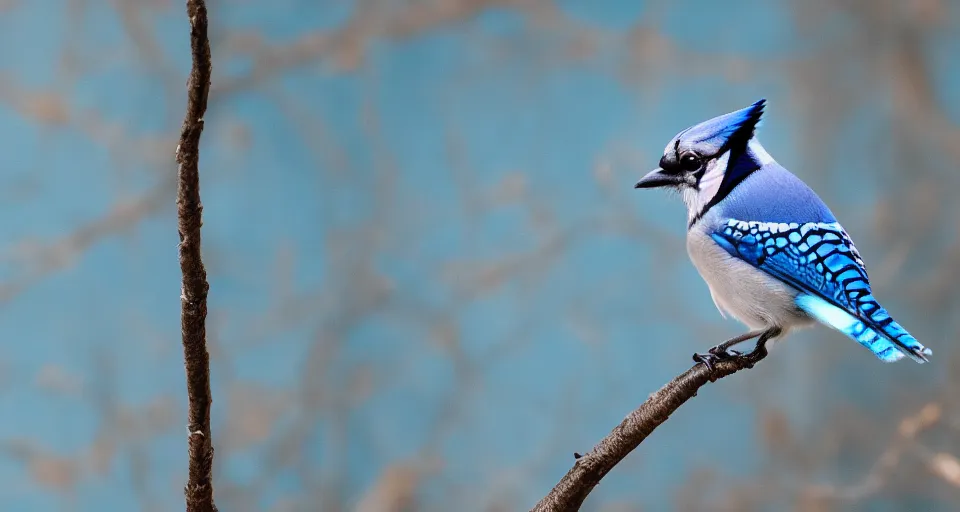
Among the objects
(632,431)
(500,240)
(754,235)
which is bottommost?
(632,431)

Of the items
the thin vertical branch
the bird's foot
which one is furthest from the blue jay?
the thin vertical branch

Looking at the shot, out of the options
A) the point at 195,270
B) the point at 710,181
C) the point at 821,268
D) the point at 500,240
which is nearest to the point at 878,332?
the point at 821,268

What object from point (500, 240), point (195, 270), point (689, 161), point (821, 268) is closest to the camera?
point (195, 270)

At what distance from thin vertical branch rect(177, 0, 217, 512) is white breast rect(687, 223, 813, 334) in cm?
71

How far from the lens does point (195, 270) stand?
1.16m

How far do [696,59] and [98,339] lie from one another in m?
1.98

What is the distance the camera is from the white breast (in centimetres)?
138

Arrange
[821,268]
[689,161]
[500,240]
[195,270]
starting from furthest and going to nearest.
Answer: [500,240] < [689,161] < [821,268] < [195,270]

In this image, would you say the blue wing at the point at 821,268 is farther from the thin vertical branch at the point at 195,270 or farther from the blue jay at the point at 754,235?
the thin vertical branch at the point at 195,270

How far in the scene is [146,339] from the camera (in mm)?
2771

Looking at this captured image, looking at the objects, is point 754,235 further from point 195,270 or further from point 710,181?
point 195,270

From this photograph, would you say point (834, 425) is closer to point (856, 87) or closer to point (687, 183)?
point (856, 87)

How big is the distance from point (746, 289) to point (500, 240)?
61.4 inches

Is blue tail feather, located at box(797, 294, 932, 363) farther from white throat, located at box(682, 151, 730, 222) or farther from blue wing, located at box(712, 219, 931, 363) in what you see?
white throat, located at box(682, 151, 730, 222)
